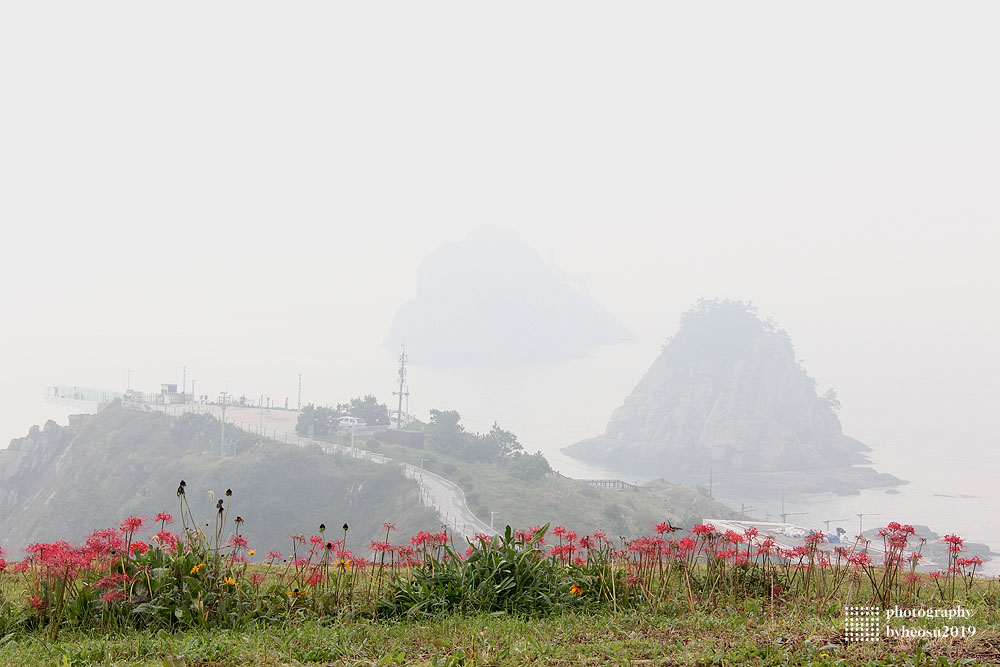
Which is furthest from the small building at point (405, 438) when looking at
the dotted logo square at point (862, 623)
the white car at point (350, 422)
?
the dotted logo square at point (862, 623)

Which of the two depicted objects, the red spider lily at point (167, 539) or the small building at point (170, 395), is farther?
the small building at point (170, 395)

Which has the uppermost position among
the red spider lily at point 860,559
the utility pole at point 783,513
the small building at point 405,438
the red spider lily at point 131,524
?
the red spider lily at point 131,524

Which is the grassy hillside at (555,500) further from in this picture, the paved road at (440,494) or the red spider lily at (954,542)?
the red spider lily at (954,542)

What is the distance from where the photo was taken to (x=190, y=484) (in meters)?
63.8

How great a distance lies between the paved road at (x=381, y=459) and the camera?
48700mm

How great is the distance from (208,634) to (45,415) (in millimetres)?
132374

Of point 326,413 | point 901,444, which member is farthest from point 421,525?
point 901,444

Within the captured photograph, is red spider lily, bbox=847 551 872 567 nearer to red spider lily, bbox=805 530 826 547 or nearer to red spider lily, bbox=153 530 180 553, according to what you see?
red spider lily, bbox=805 530 826 547

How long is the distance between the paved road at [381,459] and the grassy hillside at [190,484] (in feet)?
4.41

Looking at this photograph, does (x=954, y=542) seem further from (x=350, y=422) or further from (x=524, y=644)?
(x=350, y=422)

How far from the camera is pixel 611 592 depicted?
5.45 metres

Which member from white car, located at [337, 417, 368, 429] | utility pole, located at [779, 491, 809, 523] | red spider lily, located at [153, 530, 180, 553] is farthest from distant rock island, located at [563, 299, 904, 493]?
red spider lily, located at [153, 530, 180, 553]

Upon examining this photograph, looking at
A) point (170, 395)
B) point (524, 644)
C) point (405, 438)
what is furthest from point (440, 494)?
Result: point (524, 644)

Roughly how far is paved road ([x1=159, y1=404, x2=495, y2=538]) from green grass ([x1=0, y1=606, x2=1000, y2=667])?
24.3 meters
